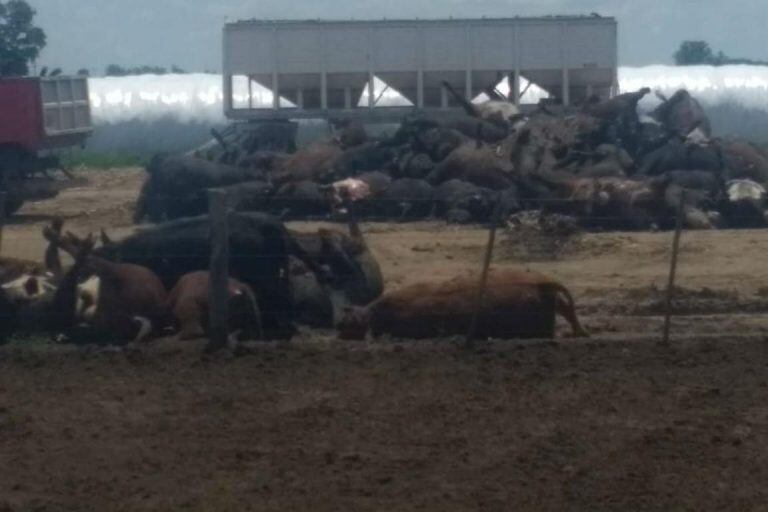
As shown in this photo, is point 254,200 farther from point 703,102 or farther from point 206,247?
point 703,102

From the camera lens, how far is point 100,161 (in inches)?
1690

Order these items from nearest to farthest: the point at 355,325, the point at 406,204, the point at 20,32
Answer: the point at 355,325, the point at 406,204, the point at 20,32

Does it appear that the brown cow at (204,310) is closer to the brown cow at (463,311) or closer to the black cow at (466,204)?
the brown cow at (463,311)

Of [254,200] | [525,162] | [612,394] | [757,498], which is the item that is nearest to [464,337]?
[612,394]

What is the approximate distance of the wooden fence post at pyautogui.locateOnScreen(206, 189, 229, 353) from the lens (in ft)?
38.4

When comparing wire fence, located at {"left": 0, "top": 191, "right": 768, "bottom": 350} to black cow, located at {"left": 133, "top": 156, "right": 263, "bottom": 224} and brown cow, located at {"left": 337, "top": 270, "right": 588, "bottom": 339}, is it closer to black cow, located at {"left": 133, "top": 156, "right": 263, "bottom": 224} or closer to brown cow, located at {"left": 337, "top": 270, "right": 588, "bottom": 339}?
brown cow, located at {"left": 337, "top": 270, "right": 588, "bottom": 339}

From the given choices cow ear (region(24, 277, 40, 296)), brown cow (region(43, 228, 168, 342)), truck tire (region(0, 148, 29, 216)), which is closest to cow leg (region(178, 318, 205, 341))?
brown cow (region(43, 228, 168, 342))

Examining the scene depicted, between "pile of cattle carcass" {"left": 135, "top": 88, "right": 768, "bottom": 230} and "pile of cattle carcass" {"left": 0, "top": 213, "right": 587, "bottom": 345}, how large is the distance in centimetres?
701

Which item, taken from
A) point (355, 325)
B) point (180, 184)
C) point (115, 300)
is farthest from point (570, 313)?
point (180, 184)

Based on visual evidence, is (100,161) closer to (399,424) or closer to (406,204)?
(406,204)

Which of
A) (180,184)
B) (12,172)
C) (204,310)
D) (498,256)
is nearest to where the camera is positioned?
(204,310)

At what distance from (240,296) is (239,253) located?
0.97m

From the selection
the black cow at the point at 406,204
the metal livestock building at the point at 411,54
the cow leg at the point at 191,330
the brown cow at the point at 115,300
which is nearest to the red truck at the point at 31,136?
the metal livestock building at the point at 411,54

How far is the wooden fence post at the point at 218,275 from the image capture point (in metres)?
11.7
